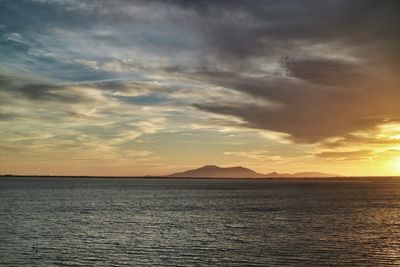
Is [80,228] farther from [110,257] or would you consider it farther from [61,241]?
[110,257]

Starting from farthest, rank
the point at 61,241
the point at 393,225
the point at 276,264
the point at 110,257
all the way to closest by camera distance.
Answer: the point at 393,225 → the point at 61,241 → the point at 110,257 → the point at 276,264

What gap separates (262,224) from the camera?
74.6 m

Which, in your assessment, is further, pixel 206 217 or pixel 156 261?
pixel 206 217

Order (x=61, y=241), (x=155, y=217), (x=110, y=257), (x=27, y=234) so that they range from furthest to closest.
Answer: (x=155, y=217)
(x=27, y=234)
(x=61, y=241)
(x=110, y=257)

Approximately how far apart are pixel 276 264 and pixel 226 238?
53.2ft

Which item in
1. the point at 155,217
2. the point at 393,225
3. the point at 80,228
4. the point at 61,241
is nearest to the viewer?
the point at 61,241

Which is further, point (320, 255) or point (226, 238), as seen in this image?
point (226, 238)

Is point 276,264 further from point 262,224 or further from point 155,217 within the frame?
point 155,217

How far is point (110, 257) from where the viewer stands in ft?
149

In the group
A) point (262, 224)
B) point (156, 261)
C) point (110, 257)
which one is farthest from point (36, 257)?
point (262, 224)

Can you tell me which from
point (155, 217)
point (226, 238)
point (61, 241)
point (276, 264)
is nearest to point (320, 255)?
point (276, 264)

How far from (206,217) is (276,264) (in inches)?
1792

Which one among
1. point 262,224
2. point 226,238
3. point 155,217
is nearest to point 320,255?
point 226,238

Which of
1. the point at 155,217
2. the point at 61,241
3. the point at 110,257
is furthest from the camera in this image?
the point at 155,217
